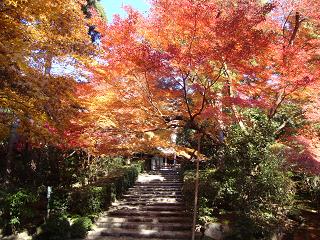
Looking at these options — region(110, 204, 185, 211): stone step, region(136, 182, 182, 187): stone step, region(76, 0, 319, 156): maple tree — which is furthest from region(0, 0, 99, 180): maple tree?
region(136, 182, 182, 187): stone step

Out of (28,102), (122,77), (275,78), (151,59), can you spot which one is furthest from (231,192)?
(28,102)

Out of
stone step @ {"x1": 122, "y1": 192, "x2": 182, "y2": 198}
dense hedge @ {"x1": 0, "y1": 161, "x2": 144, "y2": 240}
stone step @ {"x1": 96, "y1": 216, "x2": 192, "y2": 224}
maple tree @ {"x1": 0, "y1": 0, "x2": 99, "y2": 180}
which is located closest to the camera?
maple tree @ {"x1": 0, "y1": 0, "x2": 99, "y2": 180}

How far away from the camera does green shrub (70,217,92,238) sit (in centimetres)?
1031

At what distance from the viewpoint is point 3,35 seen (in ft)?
26.9

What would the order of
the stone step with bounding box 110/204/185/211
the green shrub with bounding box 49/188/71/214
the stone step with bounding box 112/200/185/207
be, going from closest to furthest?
1. the green shrub with bounding box 49/188/71/214
2. the stone step with bounding box 110/204/185/211
3. the stone step with bounding box 112/200/185/207

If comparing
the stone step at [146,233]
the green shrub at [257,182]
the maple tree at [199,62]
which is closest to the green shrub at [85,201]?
the stone step at [146,233]

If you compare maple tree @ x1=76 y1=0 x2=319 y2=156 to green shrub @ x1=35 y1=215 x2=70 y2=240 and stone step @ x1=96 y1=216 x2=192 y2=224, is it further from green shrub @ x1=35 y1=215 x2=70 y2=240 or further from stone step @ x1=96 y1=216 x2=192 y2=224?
green shrub @ x1=35 y1=215 x2=70 y2=240

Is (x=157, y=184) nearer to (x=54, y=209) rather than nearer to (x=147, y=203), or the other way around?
(x=147, y=203)

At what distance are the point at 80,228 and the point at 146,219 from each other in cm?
264

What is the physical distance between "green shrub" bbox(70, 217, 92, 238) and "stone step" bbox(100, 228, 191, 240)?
0.65 m

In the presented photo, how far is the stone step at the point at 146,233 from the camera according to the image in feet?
34.0

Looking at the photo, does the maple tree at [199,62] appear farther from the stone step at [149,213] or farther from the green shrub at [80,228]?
the green shrub at [80,228]

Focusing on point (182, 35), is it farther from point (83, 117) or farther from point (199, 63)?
point (83, 117)

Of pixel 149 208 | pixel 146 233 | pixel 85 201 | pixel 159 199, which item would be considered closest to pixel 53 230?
pixel 85 201
